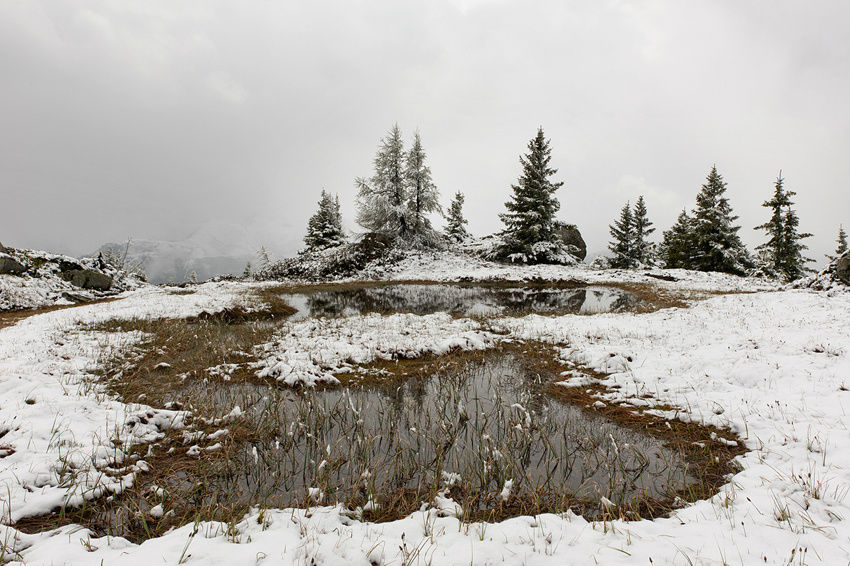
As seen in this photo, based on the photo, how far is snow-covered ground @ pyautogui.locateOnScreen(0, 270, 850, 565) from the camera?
2752 millimetres

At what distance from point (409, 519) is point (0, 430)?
5511 mm

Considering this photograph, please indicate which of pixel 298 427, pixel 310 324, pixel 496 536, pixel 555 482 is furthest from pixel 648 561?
pixel 310 324

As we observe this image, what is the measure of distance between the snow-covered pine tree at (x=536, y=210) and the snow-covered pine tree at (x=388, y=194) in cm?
1202

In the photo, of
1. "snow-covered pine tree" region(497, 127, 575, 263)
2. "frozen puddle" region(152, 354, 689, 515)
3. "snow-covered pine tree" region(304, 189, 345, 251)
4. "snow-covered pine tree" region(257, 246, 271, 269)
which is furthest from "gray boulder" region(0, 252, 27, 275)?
"snow-covered pine tree" region(257, 246, 271, 269)

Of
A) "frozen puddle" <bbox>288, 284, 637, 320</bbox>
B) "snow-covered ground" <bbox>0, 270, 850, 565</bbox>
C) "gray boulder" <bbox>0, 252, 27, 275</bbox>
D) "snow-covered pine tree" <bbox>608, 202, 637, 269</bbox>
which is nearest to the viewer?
"snow-covered ground" <bbox>0, 270, 850, 565</bbox>

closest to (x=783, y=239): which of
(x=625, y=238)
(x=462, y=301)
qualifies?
(x=625, y=238)

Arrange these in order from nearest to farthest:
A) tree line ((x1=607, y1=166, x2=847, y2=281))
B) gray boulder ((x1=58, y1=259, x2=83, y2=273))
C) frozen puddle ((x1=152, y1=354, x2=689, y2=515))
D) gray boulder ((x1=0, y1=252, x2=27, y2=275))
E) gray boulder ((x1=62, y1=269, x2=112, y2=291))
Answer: frozen puddle ((x1=152, y1=354, x2=689, y2=515)), gray boulder ((x1=0, y1=252, x2=27, y2=275)), gray boulder ((x1=62, y1=269, x2=112, y2=291)), gray boulder ((x1=58, y1=259, x2=83, y2=273)), tree line ((x1=607, y1=166, x2=847, y2=281))

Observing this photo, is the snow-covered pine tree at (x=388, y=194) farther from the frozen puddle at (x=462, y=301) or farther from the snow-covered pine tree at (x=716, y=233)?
the snow-covered pine tree at (x=716, y=233)

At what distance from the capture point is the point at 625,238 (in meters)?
41.9

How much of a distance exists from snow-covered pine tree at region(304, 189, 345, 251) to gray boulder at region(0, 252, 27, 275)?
2707cm

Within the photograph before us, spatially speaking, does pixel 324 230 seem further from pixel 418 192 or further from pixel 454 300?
pixel 454 300

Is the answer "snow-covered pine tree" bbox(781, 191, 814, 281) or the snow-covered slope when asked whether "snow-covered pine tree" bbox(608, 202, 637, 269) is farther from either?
the snow-covered slope

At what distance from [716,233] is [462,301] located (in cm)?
2988

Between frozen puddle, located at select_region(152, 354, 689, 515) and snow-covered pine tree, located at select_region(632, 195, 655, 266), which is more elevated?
snow-covered pine tree, located at select_region(632, 195, 655, 266)
